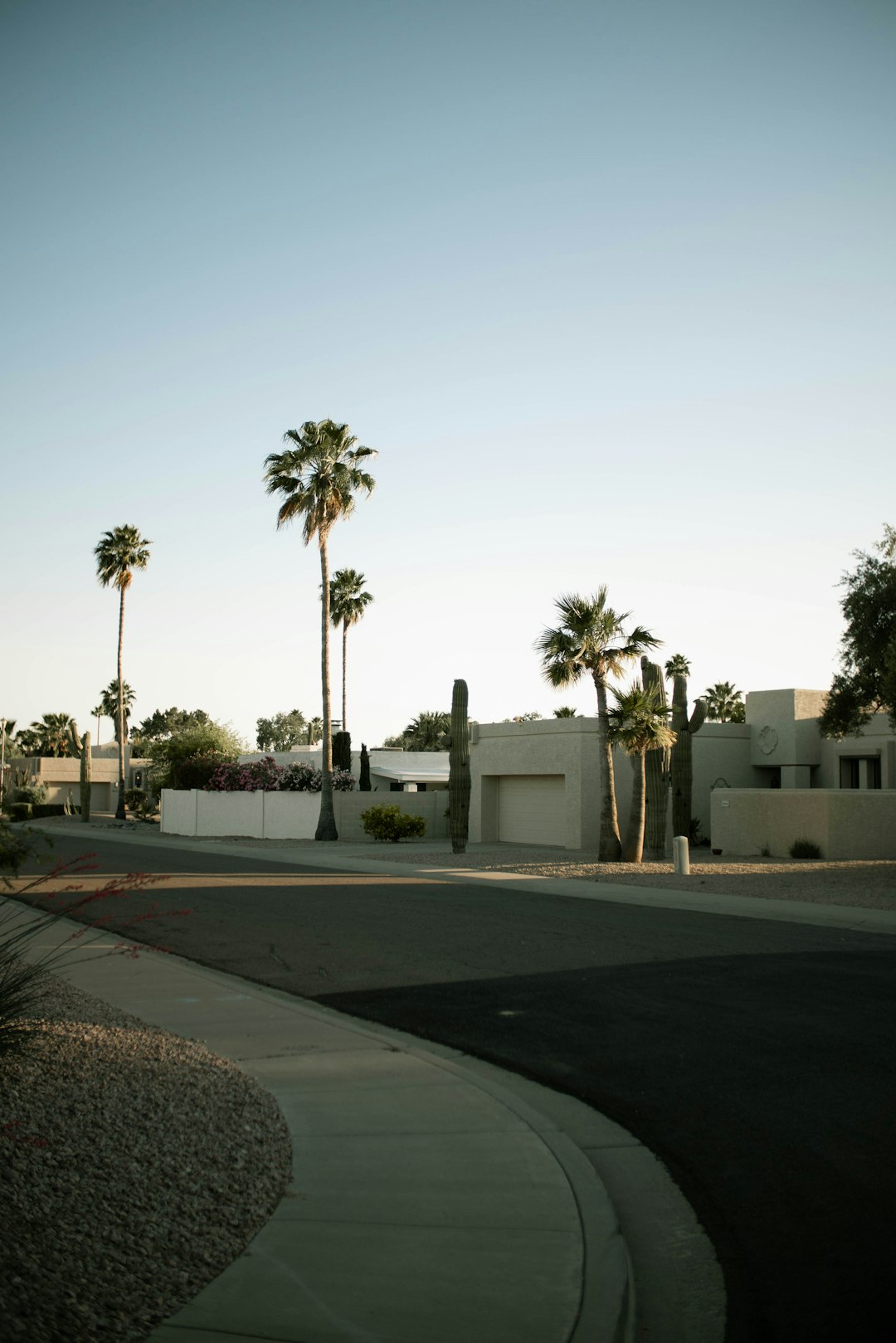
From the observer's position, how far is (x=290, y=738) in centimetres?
12131

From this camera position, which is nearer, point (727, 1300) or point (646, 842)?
point (727, 1300)

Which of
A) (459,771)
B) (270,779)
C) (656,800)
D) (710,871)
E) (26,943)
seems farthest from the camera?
(270,779)

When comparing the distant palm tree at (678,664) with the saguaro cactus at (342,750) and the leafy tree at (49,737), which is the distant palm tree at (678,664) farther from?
the leafy tree at (49,737)

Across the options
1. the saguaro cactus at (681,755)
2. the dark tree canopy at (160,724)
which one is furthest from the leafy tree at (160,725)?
the saguaro cactus at (681,755)

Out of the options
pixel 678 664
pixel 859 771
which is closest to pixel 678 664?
pixel 678 664

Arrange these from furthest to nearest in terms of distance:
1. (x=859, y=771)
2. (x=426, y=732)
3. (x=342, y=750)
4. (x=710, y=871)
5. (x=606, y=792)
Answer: (x=426, y=732) → (x=342, y=750) → (x=859, y=771) → (x=606, y=792) → (x=710, y=871)

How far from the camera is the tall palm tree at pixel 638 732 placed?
25875 millimetres

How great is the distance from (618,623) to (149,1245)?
2249 centimetres

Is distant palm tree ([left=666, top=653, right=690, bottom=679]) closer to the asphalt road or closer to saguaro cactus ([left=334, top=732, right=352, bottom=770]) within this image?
saguaro cactus ([left=334, top=732, right=352, bottom=770])

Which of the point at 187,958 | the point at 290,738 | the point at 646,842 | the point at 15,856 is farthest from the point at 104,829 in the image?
the point at 290,738

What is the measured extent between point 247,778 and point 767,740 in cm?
1911

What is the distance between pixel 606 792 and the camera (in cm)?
2666

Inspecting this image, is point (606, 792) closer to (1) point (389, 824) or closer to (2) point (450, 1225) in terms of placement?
(1) point (389, 824)

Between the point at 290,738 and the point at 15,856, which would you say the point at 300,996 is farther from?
the point at 290,738
